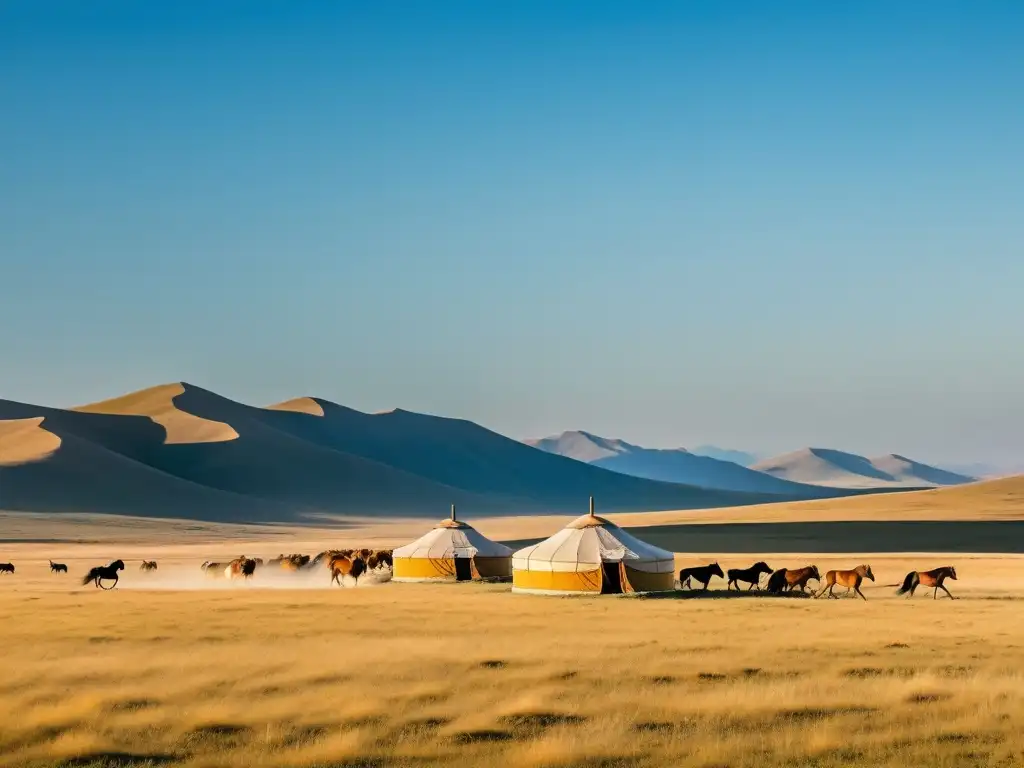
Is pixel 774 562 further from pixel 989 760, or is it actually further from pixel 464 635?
pixel 989 760

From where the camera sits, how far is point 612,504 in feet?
613

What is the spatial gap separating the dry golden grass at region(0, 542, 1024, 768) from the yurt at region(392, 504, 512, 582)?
12019mm

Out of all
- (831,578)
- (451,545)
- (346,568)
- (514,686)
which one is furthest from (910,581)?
(514,686)

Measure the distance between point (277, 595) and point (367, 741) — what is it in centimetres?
2353

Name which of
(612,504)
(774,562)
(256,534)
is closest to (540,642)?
(774,562)

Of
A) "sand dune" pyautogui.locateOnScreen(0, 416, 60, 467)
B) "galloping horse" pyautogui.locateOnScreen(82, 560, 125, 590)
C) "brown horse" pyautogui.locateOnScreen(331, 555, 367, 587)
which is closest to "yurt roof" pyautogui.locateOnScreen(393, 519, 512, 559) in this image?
"brown horse" pyautogui.locateOnScreen(331, 555, 367, 587)

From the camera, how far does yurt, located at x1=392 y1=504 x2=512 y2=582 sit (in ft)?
141

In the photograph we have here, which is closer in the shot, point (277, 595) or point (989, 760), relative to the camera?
point (989, 760)

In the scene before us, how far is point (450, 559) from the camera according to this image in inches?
1694

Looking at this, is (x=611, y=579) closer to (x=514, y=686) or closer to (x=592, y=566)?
(x=592, y=566)

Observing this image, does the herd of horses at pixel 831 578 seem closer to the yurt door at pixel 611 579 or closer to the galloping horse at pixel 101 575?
the yurt door at pixel 611 579

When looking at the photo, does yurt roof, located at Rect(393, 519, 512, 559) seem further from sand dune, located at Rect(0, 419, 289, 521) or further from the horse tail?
sand dune, located at Rect(0, 419, 289, 521)

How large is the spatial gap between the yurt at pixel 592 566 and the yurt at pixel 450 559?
5963 millimetres

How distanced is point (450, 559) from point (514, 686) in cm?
2575
